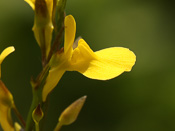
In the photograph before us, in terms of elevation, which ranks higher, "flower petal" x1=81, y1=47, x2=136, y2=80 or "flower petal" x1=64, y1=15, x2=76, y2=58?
"flower petal" x1=64, y1=15, x2=76, y2=58

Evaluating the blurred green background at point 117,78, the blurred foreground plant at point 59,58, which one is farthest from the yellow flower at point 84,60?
the blurred green background at point 117,78

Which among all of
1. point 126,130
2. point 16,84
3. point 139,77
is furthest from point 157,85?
point 16,84

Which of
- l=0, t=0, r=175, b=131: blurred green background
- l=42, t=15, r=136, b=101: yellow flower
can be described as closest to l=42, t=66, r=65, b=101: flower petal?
l=42, t=15, r=136, b=101: yellow flower

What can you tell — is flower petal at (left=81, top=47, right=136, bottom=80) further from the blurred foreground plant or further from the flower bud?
the flower bud

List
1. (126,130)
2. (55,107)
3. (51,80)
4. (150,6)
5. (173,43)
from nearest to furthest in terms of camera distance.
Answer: (51,80)
(126,130)
(55,107)
(173,43)
(150,6)

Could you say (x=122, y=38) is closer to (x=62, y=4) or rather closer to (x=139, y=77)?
(x=139, y=77)

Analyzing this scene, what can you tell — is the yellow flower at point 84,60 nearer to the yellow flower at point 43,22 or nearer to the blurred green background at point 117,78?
the yellow flower at point 43,22
